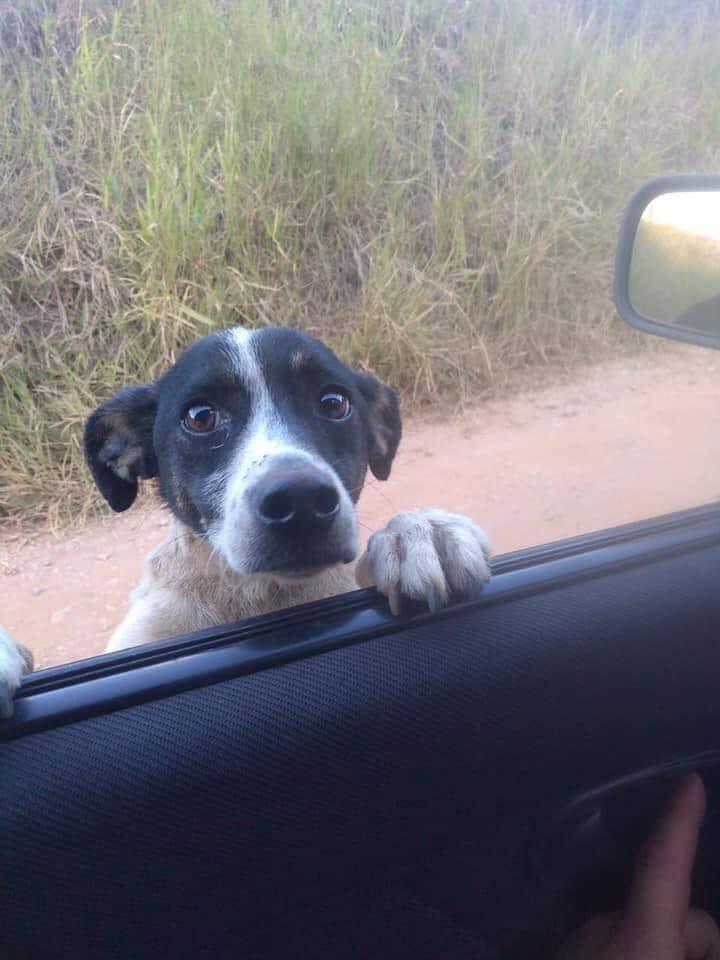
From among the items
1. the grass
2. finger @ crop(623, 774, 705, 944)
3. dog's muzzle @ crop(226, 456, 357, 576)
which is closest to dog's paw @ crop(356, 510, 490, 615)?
dog's muzzle @ crop(226, 456, 357, 576)

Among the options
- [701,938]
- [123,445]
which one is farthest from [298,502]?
[701,938]

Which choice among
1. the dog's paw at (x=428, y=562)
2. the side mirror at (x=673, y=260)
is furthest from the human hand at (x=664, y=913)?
the side mirror at (x=673, y=260)

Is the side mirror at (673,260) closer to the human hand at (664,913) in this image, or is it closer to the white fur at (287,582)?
the white fur at (287,582)

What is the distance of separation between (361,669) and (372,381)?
141cm

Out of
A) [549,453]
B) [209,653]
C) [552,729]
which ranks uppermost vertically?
[209,653]

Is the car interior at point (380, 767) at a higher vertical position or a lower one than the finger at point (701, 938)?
higher

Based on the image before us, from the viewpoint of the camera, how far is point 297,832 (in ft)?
4.73

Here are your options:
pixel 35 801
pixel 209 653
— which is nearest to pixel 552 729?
pixel 209 653

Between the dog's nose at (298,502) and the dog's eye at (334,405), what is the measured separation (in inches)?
24.5

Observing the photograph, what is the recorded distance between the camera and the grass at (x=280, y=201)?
3.70 m

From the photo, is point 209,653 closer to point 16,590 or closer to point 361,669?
point 361,669

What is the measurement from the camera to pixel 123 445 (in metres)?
2.54

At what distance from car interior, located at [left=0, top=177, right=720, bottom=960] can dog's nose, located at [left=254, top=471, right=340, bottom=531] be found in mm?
266

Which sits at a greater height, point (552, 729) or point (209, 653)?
point (209, 653)
